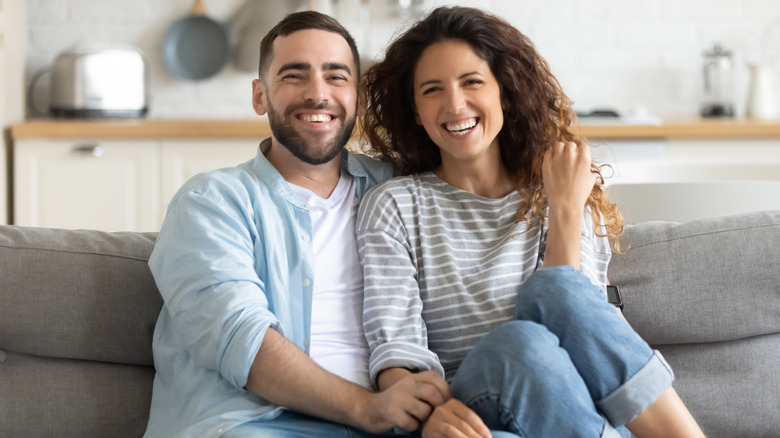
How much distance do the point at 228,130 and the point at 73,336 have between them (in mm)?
1805

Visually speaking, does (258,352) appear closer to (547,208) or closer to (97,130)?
(547,208)

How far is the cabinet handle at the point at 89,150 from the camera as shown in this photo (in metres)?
3.35

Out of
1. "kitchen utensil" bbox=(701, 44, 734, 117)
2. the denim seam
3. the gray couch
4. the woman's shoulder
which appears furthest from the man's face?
"kitchen utensil" bbox=(701, 44, 734, 117)

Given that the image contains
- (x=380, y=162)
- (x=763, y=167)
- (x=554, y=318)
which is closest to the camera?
(x=554, y=318)

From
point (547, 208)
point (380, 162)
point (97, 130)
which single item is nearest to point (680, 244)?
point (547, 208)

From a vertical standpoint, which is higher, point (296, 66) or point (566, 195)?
point (296, 66)

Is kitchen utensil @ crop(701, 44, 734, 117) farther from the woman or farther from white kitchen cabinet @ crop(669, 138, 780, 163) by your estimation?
the woman

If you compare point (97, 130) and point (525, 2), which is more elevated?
point (525, 2)

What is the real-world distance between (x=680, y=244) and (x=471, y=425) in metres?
0.72

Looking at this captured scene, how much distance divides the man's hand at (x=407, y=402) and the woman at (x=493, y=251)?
0.03 meters

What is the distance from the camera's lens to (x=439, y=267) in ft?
5.26

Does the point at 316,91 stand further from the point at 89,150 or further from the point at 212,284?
the point at 89,150

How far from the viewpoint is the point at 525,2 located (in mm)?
4035

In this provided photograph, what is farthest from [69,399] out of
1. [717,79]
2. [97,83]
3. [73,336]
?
[717,79]
